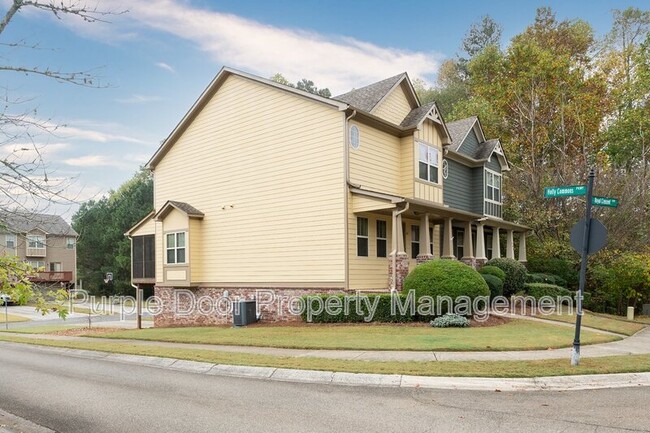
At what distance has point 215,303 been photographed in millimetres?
22422

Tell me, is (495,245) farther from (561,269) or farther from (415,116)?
(415,116)

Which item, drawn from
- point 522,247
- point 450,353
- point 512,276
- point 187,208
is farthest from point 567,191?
point 522,247

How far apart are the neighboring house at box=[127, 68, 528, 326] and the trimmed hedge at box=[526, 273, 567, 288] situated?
11.1 ft

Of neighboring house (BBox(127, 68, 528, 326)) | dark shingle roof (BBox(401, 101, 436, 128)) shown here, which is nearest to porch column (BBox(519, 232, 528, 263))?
neighboring house (BBox(127, 68, 528, 326))

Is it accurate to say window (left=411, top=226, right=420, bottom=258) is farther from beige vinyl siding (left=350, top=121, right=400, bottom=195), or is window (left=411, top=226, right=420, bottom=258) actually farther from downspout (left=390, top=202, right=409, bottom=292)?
downspout (left=390, top=202, right=409, bottom=292)

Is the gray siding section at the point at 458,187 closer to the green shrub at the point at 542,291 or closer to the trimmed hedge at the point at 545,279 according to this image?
the trimmed hedge at the point at 545,279

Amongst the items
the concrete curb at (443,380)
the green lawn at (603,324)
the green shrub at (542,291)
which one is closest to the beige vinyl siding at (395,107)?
the green shrub at (542,291)

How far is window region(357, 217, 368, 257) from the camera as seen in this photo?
18859mm

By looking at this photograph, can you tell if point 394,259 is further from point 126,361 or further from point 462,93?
point 462,93

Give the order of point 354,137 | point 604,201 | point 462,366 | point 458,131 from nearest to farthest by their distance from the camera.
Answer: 1. point 462,366
2. point 604,201
3. point 354,137
4. point 458,131

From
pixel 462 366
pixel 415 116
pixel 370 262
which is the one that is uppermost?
pixel 415 116

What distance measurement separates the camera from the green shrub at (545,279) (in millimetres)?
25920

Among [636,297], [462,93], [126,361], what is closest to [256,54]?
[126,361]

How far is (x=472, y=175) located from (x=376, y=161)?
976 centimetres
